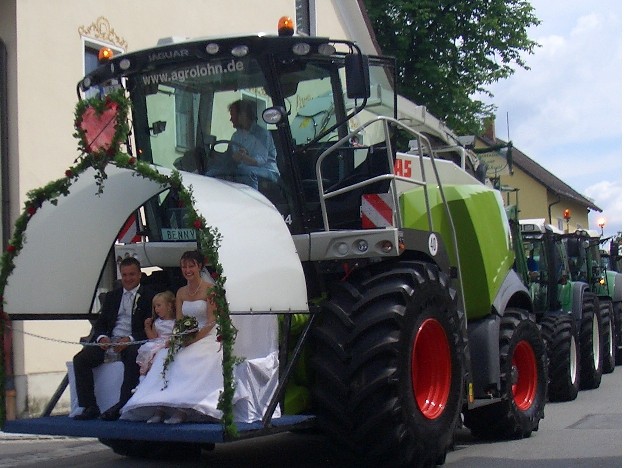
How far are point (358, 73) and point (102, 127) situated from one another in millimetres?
1882

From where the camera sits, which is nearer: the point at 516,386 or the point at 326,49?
the point at 326,49

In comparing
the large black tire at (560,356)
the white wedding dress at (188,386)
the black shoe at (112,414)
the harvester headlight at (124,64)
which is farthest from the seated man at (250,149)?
the large black tire at (560,356)

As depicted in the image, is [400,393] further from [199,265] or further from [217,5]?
[217,5]

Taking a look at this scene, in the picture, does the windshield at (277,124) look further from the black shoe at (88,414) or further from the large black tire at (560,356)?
the large black tire at (560,356)

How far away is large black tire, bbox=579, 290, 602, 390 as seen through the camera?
15.8m

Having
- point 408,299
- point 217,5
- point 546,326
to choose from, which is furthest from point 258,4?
point 408,299

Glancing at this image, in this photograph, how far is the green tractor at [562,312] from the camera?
1412 cm

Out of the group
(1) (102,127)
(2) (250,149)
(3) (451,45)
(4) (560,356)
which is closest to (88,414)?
(1) (102,127)

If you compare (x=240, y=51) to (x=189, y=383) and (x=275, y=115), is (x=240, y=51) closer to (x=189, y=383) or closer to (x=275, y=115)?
(x=275, y=115)

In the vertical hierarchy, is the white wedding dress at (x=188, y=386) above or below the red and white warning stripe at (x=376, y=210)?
below

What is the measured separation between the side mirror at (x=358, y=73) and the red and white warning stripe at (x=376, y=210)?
897 millimetres

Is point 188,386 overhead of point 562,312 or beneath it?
beneath

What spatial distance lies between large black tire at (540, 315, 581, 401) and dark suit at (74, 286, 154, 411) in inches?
280

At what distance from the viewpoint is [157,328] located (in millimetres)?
7875
